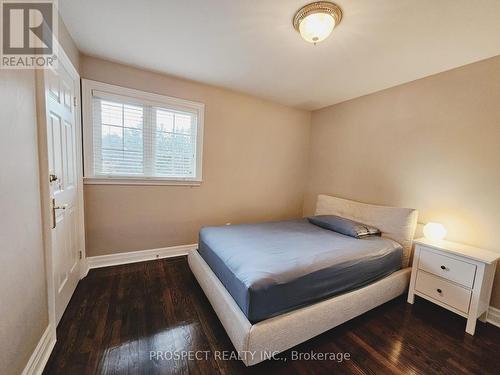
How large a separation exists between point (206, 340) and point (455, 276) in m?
2.21

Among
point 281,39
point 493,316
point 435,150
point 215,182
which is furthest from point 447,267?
point 215,182

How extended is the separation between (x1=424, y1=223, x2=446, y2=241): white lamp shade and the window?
282cm

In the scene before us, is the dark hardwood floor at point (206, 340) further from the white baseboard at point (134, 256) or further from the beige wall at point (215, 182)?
the beige wall at point (215, 182)

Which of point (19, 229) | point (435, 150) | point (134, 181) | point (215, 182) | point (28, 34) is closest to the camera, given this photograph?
point (19, 229)

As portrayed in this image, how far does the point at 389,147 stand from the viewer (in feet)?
8.70

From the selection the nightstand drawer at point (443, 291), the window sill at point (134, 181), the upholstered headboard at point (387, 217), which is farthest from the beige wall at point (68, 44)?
the nightstand drawer at point (443, 291)

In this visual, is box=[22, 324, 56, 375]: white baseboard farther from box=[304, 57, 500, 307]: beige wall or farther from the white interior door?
box=[304, 57, 500, 307]: beige wall

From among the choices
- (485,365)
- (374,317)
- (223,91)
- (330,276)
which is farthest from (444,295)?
(223,91)

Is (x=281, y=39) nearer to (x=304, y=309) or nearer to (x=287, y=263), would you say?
(x=287, y=263)

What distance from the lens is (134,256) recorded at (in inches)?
104

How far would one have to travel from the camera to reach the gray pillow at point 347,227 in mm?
2342

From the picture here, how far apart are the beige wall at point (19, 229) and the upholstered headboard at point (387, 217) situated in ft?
10.5

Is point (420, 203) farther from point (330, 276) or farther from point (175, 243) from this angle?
point (175, 243)

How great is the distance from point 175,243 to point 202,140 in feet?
→ 5.01
